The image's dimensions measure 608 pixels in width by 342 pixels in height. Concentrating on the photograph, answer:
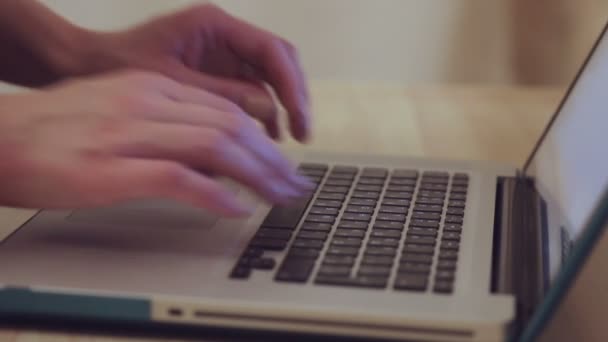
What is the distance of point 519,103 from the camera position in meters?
1.18

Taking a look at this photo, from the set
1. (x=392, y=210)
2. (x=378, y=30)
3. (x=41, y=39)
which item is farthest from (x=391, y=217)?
(x=378, y=30)

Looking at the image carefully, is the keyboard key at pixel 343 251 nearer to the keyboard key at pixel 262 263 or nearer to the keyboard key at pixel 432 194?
the keyboard key at pixel 262 263

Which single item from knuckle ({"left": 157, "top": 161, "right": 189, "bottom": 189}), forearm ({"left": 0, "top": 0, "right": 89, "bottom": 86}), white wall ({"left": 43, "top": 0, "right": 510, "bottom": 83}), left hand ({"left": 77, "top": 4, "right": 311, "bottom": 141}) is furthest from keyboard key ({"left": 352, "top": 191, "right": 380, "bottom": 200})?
white wall ({"left": 43, "top": 0, "right": 510, "bottom": 83})

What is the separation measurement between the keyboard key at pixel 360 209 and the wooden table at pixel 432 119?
0.99ft

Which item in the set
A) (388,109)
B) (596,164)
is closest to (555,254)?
(596,164)

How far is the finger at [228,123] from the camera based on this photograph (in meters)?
0.53

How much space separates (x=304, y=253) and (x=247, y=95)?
257 mm

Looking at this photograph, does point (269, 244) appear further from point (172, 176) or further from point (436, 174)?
point (436, 174)

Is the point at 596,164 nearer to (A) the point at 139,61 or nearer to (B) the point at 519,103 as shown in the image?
(A) the point at 139,61

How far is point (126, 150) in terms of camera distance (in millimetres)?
503

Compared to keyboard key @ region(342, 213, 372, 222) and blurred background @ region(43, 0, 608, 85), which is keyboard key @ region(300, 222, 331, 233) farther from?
blurred background @ region(43, 0, 608, 85)

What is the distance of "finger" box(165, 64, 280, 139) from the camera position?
747 mm

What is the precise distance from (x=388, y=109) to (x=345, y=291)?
2.24 feet

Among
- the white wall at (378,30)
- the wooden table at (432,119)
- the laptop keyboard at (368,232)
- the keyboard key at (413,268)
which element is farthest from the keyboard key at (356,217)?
the white wall at (378,30)
